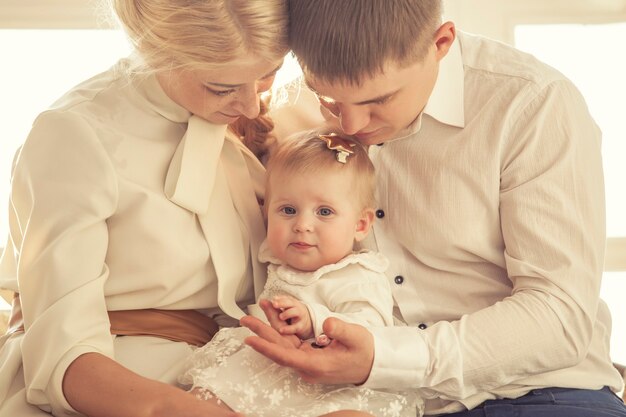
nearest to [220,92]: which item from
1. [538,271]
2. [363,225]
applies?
[363,225]

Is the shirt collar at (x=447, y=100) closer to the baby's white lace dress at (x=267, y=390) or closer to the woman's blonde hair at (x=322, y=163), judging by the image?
the woman's blonde hair at (x=322, y=163)

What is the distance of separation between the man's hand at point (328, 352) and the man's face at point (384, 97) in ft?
1.55

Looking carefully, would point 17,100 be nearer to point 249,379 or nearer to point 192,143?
point 192,143

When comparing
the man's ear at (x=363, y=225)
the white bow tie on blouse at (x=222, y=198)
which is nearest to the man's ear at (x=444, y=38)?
the man's ear at (x=363, y=225)

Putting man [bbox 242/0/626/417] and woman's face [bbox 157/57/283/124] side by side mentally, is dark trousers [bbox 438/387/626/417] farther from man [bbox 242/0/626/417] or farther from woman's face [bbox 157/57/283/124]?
woman's face [bbox 157/57/283/124]

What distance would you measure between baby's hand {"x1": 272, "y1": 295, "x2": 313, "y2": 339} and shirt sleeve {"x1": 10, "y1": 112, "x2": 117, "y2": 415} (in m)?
0.39

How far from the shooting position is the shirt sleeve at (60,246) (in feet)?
6.26

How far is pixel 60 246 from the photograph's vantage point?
6.35ft

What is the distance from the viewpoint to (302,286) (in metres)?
2.10

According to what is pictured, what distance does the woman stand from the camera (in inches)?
75.2

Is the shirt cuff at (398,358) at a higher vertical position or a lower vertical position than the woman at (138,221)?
lower

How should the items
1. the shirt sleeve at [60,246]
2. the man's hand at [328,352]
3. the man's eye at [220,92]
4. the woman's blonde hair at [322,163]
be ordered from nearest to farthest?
the man's hand at [328,352], the shirt sleeve at [60,246], the man's eye at [220,92], the woman's blonde hair at [322,163]

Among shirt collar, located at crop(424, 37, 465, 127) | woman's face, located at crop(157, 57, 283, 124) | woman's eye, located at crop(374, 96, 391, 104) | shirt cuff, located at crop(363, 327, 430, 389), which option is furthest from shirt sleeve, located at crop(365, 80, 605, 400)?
woman's face, located at crop(157, 57, 283, 124)

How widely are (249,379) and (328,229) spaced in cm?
40
